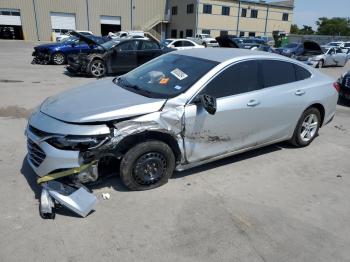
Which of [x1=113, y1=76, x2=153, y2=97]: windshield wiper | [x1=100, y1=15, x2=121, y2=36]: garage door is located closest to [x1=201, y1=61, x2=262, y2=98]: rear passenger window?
[x1=113, y1=76, x2=153, y2=97]: windshield wiper

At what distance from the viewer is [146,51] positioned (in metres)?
13.2

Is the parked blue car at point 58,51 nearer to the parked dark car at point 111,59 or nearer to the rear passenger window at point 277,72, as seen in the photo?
the parked dark car at point 111,59

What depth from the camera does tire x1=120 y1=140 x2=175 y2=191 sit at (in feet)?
12.0

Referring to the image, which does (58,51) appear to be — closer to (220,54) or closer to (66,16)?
(220,54)

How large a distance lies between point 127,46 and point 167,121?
9.74 metres

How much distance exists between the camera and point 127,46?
1277cm

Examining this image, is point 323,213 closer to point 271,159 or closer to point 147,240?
point 271,159

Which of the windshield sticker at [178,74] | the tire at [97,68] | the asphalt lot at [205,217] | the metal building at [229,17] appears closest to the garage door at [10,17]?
the metal building at [229,17]

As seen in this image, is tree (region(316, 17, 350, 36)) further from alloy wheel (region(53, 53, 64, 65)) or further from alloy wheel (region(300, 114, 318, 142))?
alloy wheel (region(300, 114, 318, 142))

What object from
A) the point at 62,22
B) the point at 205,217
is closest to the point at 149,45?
the point at 205,217

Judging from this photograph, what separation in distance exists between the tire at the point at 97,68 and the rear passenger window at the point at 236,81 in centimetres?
889

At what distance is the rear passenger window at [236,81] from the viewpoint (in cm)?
412

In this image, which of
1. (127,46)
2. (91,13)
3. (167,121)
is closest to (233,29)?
(91,13)

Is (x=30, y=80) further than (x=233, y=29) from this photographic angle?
No
